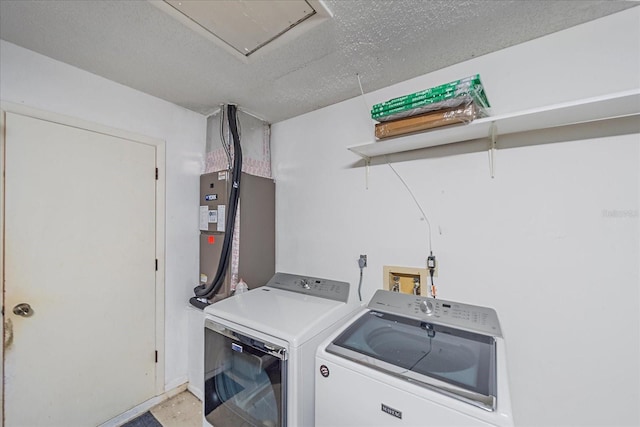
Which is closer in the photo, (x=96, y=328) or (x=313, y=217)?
(x=96, y=328)

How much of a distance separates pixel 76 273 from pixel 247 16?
1.79 metres

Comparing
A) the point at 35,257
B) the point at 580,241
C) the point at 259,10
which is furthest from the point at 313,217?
the point at 35,257

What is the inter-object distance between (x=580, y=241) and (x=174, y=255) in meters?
2.56

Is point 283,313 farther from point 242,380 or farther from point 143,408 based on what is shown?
point 143,408

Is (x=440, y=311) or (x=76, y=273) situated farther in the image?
(x=76, y=273)

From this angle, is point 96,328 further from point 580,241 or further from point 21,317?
point 580,241

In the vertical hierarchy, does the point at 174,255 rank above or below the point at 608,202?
below

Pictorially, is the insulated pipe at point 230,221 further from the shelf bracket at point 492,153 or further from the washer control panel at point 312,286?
the shelf bracket at point 492,153

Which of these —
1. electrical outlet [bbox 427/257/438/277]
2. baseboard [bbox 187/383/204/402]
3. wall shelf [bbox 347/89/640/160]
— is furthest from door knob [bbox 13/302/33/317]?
electrical outlet [bbox 427/257/438/277]

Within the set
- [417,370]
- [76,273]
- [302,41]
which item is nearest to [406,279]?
[417,370]

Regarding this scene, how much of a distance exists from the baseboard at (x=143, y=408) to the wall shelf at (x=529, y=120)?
7.57 ft

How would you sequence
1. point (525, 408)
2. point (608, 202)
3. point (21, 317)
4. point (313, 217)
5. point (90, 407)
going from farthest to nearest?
point (313, 217)
point (90, 407)
point (21, 317)
point (525, 408)
point (608, 202)

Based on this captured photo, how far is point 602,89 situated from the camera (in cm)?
120

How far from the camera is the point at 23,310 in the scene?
1.45m
